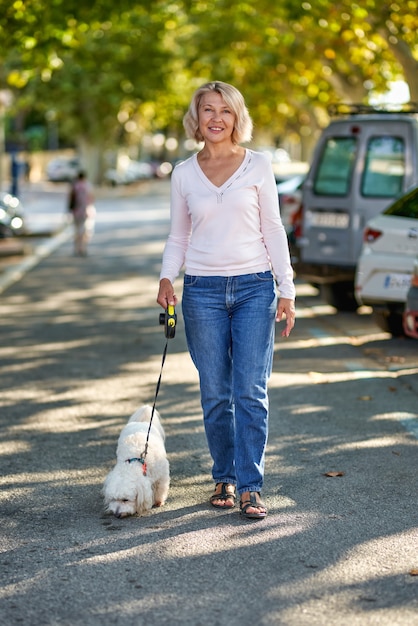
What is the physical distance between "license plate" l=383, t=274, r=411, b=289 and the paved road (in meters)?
0.57

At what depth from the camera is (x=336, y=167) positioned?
14297 mm

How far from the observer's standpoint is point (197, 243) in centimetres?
565

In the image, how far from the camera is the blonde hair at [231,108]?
555cm

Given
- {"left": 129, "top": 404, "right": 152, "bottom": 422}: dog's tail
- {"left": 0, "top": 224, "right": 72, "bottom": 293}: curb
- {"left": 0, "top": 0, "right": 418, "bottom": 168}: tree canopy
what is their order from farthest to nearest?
1. {"left": 0, "top": 0, "right": 418, "bottom": 168}: tree canopy
2. {"left": 0, "top": 224, "right": 72, "bottom": 293}: curb
3. {"left": 129, "top": 404, "right": 152, "bottom": 422}: dog's tail

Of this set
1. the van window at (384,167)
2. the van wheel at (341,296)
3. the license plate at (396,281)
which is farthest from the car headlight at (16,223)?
the license plate at (396,281)

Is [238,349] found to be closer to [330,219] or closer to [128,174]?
[330,219]

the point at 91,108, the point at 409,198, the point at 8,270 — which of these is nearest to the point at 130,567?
the point at 409,198

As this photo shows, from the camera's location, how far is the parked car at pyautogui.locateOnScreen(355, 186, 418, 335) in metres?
11.5

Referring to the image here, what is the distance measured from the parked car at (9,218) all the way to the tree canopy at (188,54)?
274cm

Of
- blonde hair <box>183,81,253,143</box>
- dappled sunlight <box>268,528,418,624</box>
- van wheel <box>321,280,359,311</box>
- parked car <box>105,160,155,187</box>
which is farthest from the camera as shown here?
parked car <box>105,160,155,187</box>

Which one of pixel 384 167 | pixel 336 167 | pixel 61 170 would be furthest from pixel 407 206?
pixel 61 170

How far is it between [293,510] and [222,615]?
4.93 feet

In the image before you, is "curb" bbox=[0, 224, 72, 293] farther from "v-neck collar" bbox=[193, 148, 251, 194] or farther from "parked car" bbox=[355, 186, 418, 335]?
"v-neck collar" bbox=[193, 148, 251, 194]

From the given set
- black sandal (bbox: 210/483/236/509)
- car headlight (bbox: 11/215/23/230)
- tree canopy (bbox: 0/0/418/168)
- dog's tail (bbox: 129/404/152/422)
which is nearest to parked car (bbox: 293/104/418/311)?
tree canopy (bbox: 0/0/418/168)
